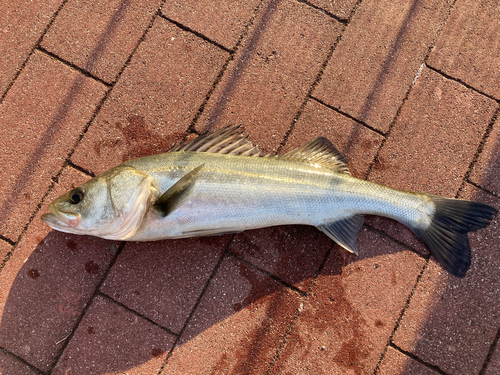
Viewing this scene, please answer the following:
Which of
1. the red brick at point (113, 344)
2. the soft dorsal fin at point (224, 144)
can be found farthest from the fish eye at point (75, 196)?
the red brick at point (113, 344)

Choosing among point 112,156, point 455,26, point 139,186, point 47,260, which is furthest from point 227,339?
point 455,26

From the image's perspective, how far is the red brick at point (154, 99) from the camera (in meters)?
3.69

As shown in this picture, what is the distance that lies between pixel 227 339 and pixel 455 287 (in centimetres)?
237

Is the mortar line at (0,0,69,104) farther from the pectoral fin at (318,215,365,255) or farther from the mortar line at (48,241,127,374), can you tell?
the pectoral fin at (318,215,365,255)

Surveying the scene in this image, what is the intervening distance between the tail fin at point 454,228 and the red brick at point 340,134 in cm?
74

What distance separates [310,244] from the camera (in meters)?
3.60

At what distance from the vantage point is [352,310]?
11.6 feet

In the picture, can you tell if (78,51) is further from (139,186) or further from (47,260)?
(47,260)

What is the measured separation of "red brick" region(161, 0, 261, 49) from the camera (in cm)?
387

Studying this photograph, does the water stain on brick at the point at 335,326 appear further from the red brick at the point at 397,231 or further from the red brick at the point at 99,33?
the red brick at the point at 99,33

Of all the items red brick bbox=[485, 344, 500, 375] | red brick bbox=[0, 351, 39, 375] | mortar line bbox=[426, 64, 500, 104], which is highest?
mortar line bbox=[426, 64, 500, 104]

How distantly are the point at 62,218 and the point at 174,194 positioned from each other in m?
1.01

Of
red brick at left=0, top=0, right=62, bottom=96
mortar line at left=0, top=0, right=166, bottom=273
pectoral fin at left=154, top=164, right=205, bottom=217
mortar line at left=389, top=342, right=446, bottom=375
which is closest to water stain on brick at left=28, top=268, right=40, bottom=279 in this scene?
mortar line at left=0, top=0, right=166, bottom=273

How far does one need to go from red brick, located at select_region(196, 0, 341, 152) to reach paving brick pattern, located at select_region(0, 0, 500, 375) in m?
0.02
